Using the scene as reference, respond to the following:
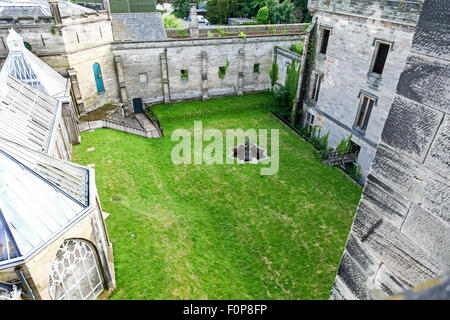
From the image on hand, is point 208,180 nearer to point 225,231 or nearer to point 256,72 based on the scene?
point 225,231

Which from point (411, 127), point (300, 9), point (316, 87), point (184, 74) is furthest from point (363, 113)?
point (300, 9)

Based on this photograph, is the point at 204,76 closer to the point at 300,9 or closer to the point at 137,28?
the point at 137,28

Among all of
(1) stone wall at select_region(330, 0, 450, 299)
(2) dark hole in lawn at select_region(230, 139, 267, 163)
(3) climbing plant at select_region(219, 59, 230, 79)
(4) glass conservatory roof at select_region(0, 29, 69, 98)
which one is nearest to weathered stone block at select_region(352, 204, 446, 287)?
(1) stone wall at select_region(330, 0, 450, 299)

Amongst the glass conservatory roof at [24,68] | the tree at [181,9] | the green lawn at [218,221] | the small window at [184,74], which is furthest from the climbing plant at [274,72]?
the tree at [181,9]

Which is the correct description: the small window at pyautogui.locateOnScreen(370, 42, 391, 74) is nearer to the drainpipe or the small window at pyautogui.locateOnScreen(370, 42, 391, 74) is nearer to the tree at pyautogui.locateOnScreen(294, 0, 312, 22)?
the drainpipe

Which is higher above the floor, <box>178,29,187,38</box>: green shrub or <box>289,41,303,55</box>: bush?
<box>178,29,187,38</box>: green shrub

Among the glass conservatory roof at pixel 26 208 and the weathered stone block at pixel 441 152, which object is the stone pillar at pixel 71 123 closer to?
the glass conservatory roof at pixel 26 208

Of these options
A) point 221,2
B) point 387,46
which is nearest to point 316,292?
point 387,46
